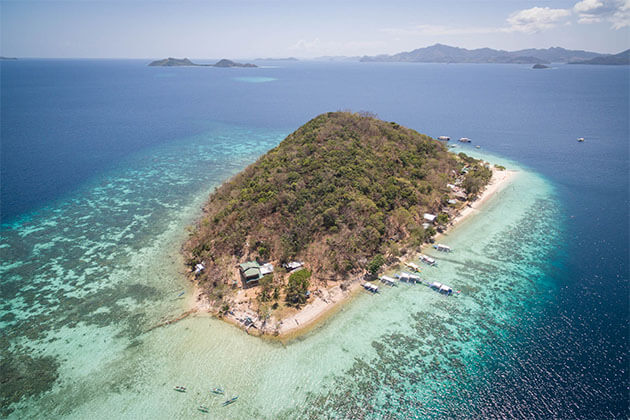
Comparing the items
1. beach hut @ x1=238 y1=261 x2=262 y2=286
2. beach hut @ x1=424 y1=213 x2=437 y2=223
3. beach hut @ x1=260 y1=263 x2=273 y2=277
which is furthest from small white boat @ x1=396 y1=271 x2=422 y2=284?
beach hut @ x1=238 y1=261 x2=262 y2=286

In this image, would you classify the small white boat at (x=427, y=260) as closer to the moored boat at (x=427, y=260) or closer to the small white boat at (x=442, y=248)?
the moored boat at (x=427, y=260)

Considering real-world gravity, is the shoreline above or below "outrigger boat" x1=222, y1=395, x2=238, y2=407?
above

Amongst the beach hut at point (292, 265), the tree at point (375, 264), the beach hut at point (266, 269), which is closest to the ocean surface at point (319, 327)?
the tree at point (375, 264)

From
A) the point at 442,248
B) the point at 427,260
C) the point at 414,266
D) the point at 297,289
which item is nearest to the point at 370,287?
the point at 414,266

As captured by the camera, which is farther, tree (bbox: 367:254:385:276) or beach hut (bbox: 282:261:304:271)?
beach hut (bbox: 282:261:304:271)

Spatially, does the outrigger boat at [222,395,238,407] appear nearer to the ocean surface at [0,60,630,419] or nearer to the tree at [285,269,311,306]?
the ocean surface at [0,60,630,419]

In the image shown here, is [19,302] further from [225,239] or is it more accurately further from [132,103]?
[132,103]
